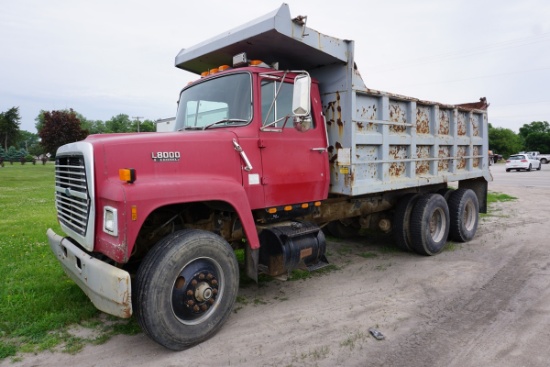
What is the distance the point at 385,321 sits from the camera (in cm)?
383

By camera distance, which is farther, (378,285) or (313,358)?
(378,285)

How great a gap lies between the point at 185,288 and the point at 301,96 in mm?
2095

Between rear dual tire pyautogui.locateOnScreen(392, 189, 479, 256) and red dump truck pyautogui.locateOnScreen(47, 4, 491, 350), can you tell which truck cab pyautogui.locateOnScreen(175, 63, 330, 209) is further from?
rear dual tire pyautogui.locateOnScreen(392, 189, 479, 256)

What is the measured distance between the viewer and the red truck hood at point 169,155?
3184 millimetres

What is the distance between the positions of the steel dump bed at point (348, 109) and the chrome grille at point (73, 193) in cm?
226

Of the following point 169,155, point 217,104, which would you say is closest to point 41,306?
point 169,155

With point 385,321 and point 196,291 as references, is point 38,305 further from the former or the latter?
point 385,321

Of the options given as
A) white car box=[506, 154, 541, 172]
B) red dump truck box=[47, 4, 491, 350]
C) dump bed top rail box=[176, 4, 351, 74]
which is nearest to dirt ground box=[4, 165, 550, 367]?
red dump truck box=[47, 4, 491, 350]

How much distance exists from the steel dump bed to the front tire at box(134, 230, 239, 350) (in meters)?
2.10

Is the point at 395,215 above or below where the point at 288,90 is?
below

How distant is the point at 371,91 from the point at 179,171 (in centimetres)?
296

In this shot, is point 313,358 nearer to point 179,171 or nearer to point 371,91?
point 179,171

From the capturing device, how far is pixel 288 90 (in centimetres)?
441

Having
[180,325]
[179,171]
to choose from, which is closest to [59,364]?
[180,325]
